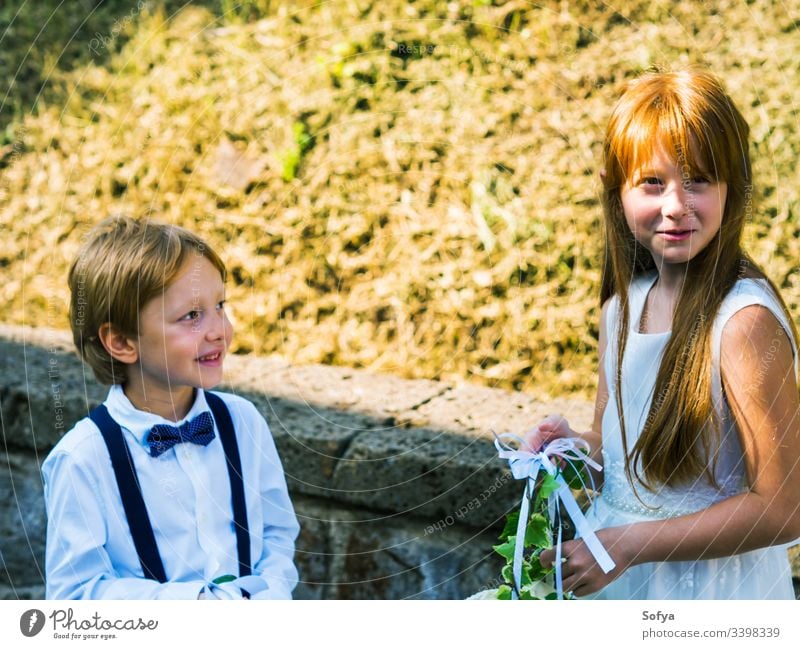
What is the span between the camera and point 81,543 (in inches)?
49.8

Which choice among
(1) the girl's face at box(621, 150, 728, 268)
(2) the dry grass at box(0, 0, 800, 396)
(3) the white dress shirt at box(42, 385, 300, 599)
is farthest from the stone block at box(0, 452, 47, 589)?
(1) the girl's face at box(621, 150, 728, 268)

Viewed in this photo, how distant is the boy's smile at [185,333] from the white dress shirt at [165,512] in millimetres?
57

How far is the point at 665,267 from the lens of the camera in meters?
1.38

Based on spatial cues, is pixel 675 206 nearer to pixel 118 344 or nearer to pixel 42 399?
pixel 118 344

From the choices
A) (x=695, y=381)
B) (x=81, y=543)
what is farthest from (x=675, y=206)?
(x=81, y=543)

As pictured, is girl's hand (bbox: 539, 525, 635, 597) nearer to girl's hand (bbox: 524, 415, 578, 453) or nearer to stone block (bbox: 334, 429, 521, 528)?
girl's hand (bbox: 524, 415, 578, 453)

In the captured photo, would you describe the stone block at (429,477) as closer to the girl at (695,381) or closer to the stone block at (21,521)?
the girl at (695,381)

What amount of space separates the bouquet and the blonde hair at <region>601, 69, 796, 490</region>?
4.0 inches

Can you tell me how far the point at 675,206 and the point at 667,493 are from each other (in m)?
0.39

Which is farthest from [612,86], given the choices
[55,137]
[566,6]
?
[55,137]

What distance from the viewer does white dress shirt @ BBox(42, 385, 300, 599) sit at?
1279 mm

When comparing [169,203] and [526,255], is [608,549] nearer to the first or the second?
[526,255]

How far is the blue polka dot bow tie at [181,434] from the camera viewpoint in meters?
1.33

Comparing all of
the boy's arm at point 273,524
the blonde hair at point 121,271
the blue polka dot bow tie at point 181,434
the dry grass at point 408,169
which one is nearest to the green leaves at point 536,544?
the boy's arm at point 273,524
